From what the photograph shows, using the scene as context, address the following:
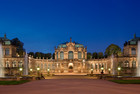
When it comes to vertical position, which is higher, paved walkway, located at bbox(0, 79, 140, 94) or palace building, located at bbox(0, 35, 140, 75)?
Result: palace building, located at bbox(0, 35, 140, 75)

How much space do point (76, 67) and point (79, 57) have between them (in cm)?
784

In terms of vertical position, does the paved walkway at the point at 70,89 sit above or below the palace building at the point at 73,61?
below

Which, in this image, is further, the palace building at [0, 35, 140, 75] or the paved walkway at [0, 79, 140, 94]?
the palace building at [0, 35, 140, 75]

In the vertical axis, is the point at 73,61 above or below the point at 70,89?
above

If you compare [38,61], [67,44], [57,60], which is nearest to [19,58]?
[38,61]

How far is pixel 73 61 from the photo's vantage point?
106 metres

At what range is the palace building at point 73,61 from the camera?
83062mm

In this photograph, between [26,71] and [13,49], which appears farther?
[13,49]

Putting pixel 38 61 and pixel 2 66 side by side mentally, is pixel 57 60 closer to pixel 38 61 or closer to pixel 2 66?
pixel 38 61

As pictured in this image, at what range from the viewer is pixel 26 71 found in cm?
8188

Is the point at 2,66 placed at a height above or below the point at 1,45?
below

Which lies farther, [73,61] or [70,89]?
[73,61]

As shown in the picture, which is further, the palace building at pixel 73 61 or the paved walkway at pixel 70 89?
the palace building at pixel 73 61

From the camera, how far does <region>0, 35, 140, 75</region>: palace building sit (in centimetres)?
8306
